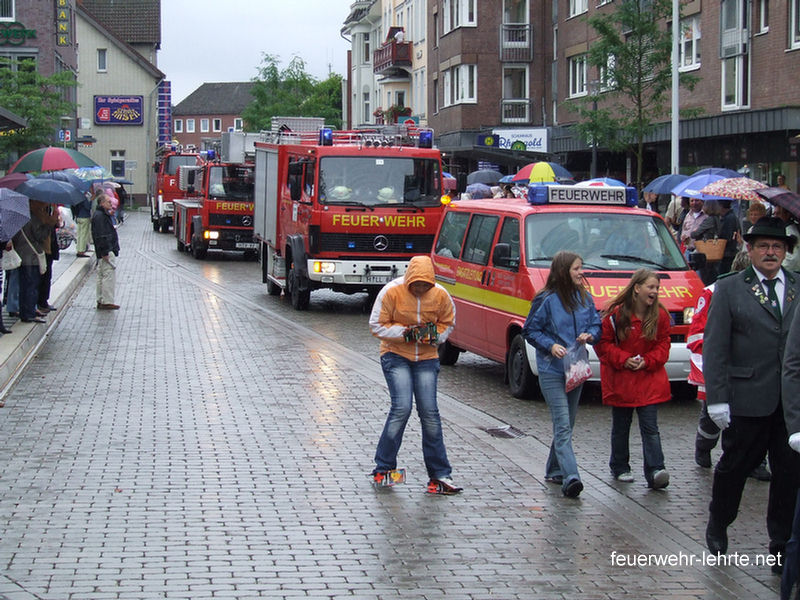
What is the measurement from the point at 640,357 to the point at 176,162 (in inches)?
1756

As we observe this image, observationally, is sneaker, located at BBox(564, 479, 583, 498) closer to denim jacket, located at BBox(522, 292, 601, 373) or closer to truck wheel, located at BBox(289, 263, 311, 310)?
denim jacket, located at BBox(522, 292, 601, 373)

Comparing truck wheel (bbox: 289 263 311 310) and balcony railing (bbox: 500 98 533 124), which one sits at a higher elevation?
balcony railing (bbox: 500 98 533 124)

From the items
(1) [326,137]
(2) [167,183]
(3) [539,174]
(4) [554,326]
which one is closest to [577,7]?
(2) [167,183]

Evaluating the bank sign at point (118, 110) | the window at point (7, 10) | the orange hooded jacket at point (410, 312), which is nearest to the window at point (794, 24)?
the orange hooded jacket at point (410, 312)

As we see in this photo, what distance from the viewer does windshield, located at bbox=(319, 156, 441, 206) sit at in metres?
20.1

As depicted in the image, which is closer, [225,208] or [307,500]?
[307,500]

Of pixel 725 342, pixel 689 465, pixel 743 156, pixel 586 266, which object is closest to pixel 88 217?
pixel 743 156

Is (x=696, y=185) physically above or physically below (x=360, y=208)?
above

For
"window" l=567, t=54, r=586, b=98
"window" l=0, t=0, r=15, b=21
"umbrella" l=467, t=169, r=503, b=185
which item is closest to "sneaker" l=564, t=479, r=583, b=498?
"umbrella" l=467, t=169, r=503, b=185

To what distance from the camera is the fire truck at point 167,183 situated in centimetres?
4919

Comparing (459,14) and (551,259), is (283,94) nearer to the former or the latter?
(459,14)

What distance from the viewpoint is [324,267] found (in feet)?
66.1

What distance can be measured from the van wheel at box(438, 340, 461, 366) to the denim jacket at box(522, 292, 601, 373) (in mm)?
6062

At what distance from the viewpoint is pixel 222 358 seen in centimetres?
1484
